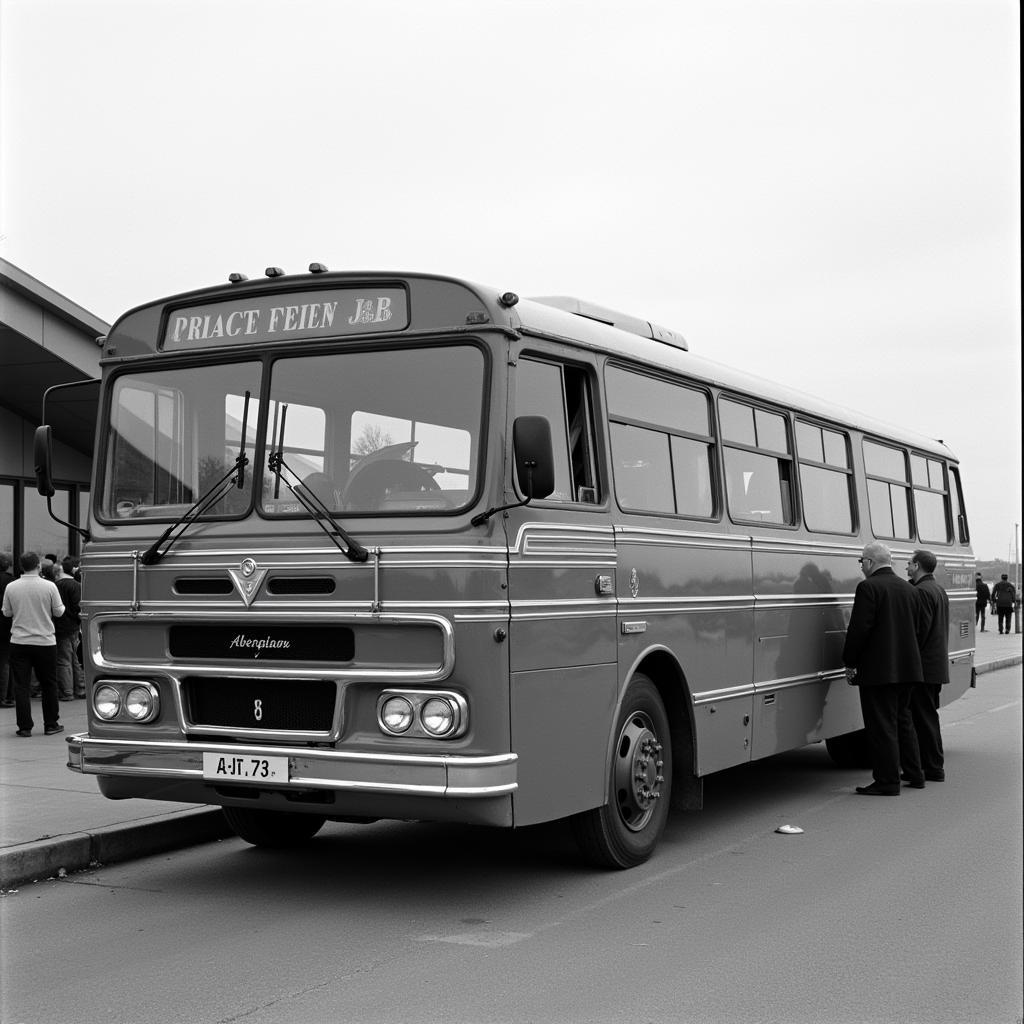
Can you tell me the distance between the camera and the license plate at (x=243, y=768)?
22.5 feet

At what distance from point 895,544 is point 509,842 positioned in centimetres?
584

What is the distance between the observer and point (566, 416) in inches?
299

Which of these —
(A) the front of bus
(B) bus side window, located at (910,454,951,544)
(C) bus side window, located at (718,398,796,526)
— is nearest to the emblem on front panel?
(A) the front of bus

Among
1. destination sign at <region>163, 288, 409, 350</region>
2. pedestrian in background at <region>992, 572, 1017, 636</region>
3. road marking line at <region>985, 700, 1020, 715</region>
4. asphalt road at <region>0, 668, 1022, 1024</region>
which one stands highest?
destination sign at <region>163, 288, 409, 350</region>

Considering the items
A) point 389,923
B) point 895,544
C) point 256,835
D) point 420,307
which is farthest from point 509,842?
point 895,544

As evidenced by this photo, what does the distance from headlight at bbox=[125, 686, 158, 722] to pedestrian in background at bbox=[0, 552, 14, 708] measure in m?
9.02

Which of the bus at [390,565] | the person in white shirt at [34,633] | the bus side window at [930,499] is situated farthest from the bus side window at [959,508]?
the person in white shirt at [34,633]

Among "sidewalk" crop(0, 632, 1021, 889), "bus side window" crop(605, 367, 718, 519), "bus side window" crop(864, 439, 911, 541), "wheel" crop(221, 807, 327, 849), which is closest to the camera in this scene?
"sidewalk" crop(0, 632, 1021, 889)

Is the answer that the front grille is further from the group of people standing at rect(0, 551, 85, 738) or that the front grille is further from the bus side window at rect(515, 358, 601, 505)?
the group of people standing at rect(0, 551, 85, 738)

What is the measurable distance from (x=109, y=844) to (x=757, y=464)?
5066 millimetres

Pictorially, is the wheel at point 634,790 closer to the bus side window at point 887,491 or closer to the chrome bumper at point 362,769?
the chrome bumper at point 362,769

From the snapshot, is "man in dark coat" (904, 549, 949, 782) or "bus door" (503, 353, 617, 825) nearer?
"bus door" (503, 353, 617, 825)

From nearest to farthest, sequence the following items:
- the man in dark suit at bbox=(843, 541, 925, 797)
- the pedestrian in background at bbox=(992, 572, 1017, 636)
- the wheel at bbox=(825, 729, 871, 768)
Result: the man in dark suit at bbox=(843, 541, 925, 797) → the wheel at bbox=(825, 729, 871, 768) → the pedestrian in background at bbox=(992, 572, 1017, 636)

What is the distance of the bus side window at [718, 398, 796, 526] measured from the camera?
31.6 feet
